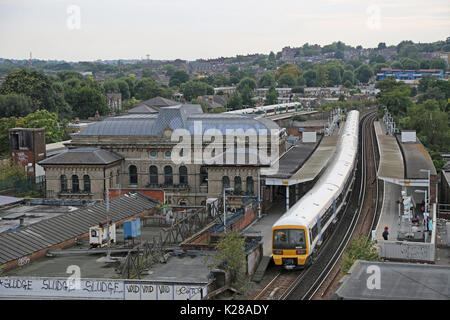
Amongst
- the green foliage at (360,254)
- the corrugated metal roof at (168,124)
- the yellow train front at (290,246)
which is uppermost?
the corrugated metal roof at (168,124)

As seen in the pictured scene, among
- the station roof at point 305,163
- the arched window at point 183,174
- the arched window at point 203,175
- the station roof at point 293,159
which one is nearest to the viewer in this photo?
the station roof at point 305,163

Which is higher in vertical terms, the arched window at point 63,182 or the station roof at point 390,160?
the station roof at point 390,160

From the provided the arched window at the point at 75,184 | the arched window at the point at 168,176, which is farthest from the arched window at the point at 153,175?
the arched window at the point at 75,184

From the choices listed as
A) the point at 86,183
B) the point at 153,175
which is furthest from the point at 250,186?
the point at 86,183

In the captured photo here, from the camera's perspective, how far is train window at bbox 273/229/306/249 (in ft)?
129

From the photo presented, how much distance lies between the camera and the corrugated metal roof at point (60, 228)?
121 ft

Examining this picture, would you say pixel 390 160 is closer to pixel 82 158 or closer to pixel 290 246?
pixel 290 246

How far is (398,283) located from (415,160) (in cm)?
4189

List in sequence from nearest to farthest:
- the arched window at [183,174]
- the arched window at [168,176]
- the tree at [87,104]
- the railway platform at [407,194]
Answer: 1. the railway platform at [407,194]
2. the arched window at [183,174]
3. the arched window at [168,176]
4. the tree at [87,104]

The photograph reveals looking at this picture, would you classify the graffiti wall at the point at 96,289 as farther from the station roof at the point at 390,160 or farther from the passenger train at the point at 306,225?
the station roof at the point at 390,160

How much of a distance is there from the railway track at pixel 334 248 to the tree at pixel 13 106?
240 ft

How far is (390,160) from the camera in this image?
65688 millimetres
